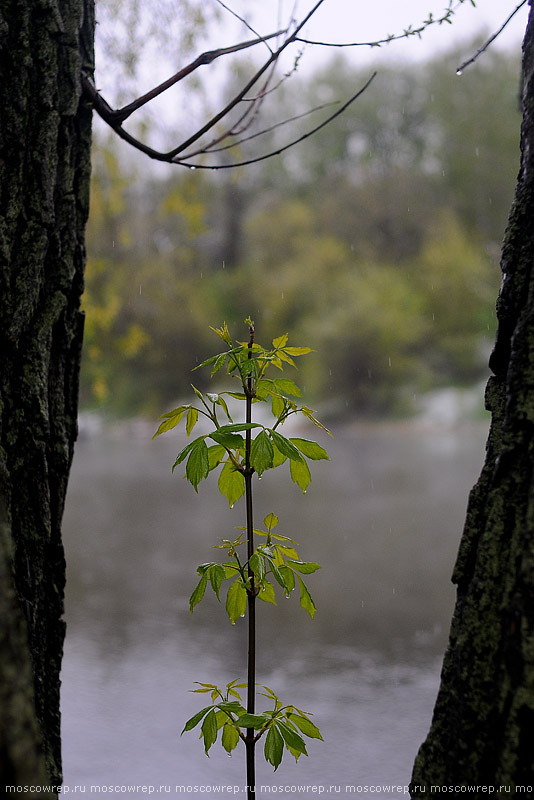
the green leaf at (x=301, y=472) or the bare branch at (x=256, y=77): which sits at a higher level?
the bare branch at (x=256, y=77)

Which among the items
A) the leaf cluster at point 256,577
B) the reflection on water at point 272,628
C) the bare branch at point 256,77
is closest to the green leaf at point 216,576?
the leaf cluster at point 256,577

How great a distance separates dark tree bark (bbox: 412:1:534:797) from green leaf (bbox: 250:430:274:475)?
19 cm

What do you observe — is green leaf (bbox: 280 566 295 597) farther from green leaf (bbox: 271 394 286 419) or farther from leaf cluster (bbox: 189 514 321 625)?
green leaf (bbox: 271 394 286 419)

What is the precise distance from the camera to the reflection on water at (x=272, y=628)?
3.82 ft

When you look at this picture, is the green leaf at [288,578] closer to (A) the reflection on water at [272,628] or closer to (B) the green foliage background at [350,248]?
(A) the reflection on water at [272,628]

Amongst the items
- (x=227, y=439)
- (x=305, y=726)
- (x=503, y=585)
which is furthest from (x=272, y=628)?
(x=503, y=585)

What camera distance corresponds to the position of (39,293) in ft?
2.31

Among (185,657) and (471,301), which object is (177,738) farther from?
(471,301)

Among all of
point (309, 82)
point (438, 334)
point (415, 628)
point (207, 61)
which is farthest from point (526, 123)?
point (309, 82)

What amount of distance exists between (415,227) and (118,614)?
717cm

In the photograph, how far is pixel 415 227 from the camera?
8344 mm

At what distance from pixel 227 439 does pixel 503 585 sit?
0.91 feet

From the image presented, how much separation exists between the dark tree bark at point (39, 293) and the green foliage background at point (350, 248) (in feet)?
17.2

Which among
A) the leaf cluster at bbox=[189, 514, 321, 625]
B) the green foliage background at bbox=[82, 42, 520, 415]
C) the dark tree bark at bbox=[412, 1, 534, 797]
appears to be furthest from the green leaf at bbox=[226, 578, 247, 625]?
the green foliage background at bbox=[82, 42, 520, 415]
